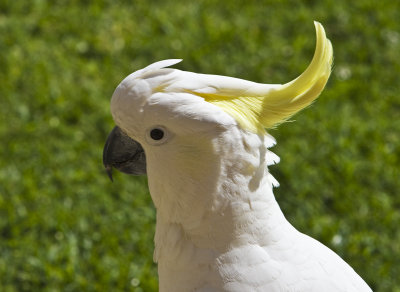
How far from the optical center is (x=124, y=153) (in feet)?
6.31

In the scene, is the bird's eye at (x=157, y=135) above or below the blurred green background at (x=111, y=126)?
above

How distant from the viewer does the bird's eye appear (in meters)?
1.71

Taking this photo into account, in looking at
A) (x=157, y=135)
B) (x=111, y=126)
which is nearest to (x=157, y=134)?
(x=157, y=135)

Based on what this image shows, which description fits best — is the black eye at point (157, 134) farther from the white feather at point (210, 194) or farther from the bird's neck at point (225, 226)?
the bird's neck at point (225, 226)

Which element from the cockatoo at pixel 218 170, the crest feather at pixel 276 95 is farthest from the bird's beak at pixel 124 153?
the crest feather at pixel 276 95

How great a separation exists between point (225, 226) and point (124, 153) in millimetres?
404

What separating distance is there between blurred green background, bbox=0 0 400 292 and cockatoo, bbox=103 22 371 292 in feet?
3.84

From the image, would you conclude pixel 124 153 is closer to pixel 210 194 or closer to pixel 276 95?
pixel 210 194

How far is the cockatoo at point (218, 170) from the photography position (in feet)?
5.59

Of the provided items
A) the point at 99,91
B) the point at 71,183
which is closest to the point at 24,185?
the point at 71,183

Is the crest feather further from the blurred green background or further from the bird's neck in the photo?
the blurred green background

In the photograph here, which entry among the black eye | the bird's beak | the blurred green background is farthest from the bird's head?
the blurred green background

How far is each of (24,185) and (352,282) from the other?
2.08 meters

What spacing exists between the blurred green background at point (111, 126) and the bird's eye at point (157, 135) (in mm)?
1347
